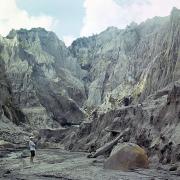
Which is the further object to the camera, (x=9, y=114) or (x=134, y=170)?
(x=9, y=114)

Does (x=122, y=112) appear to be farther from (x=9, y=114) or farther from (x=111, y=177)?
(x=9, y=114)

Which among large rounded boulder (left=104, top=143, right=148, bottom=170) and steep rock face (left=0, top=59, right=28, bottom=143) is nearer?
large rounded boulder (left=104, top=143, right=148, bottom=170)

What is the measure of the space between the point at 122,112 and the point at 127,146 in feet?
127

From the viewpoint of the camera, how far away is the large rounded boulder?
34.8 metres

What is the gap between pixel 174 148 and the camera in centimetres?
3762

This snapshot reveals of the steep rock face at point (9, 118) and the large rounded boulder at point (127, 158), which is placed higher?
the steep rock face at point (9, 118)

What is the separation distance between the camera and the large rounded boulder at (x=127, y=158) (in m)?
34.8

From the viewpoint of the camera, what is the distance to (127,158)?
34.9 m

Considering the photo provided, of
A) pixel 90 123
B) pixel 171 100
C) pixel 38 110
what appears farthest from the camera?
pixel 38 110

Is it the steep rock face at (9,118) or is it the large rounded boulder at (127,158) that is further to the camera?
the steep rock face at (9,118)

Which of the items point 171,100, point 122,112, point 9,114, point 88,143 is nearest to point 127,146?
point 171,100

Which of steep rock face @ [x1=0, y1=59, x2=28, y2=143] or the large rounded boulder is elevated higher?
steep rock face @ [x1=0, y1=59, x2=28, y2=143]

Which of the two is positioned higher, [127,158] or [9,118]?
[9,118]

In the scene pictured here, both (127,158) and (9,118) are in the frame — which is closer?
(127,158)
